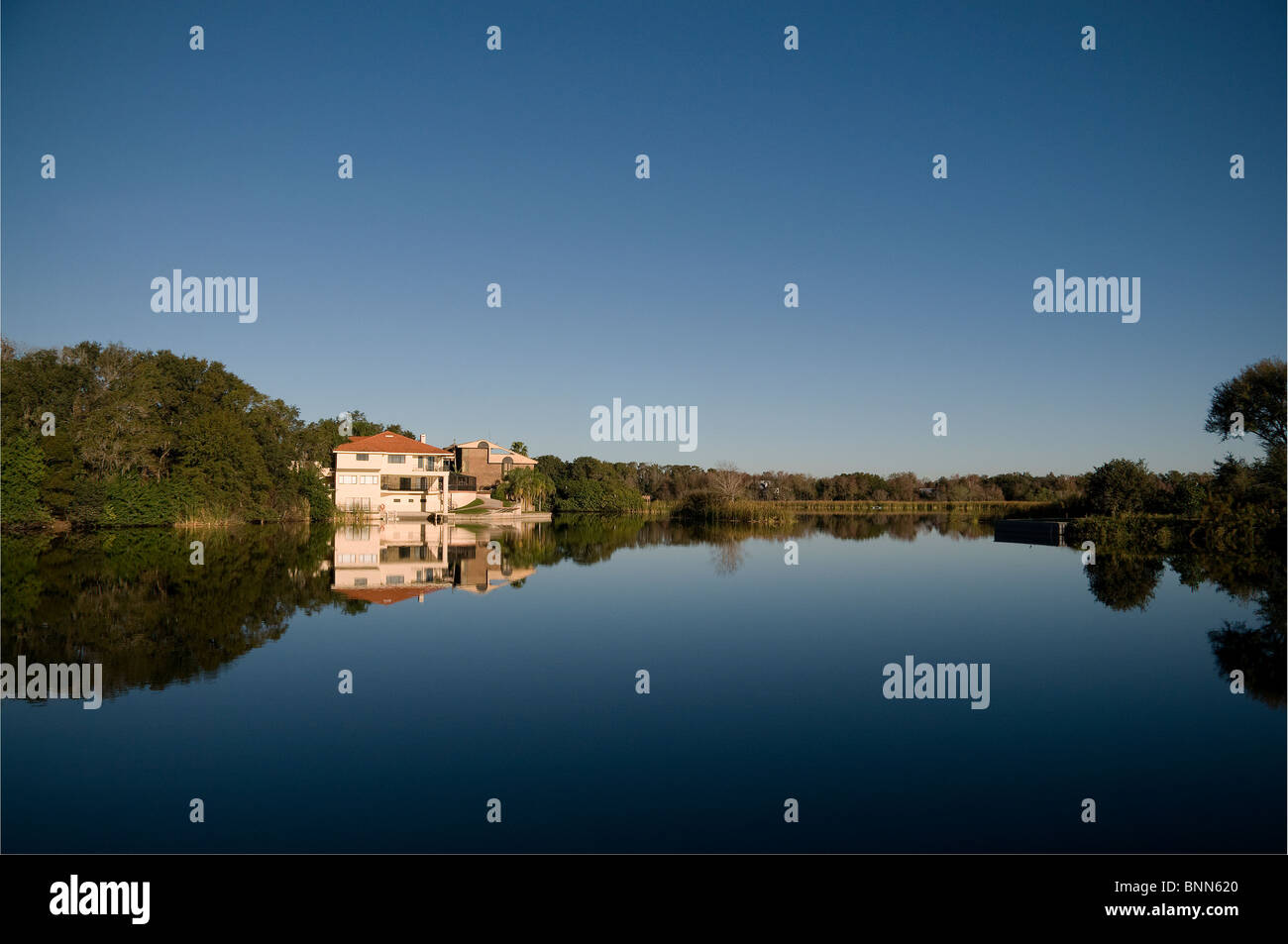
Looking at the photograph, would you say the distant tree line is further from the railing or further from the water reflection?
the railing

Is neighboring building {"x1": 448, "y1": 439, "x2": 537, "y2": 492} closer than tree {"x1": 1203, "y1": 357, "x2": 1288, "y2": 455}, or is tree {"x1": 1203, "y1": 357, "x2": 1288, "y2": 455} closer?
tree {"x1": 1203, "y1": 357, "x2": 1288, "y2": 455}

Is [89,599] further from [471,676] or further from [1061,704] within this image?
[1061,704]

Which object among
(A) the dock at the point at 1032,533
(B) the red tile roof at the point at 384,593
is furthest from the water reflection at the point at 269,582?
(A) the dock at the point at 1032,533

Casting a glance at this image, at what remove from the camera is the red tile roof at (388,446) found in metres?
47.8

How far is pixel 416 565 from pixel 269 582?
4.83 m

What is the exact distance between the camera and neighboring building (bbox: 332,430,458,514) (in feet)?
155

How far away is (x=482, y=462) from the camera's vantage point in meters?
61.6

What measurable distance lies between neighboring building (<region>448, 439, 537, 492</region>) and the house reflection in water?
27.6 meters

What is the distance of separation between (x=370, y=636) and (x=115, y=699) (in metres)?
3.57

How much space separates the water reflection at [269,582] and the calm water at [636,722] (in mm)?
118

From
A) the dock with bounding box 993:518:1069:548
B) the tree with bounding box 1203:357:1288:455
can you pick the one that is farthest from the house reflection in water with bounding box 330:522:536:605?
the tree with bounding box 1203:357:1288:455
